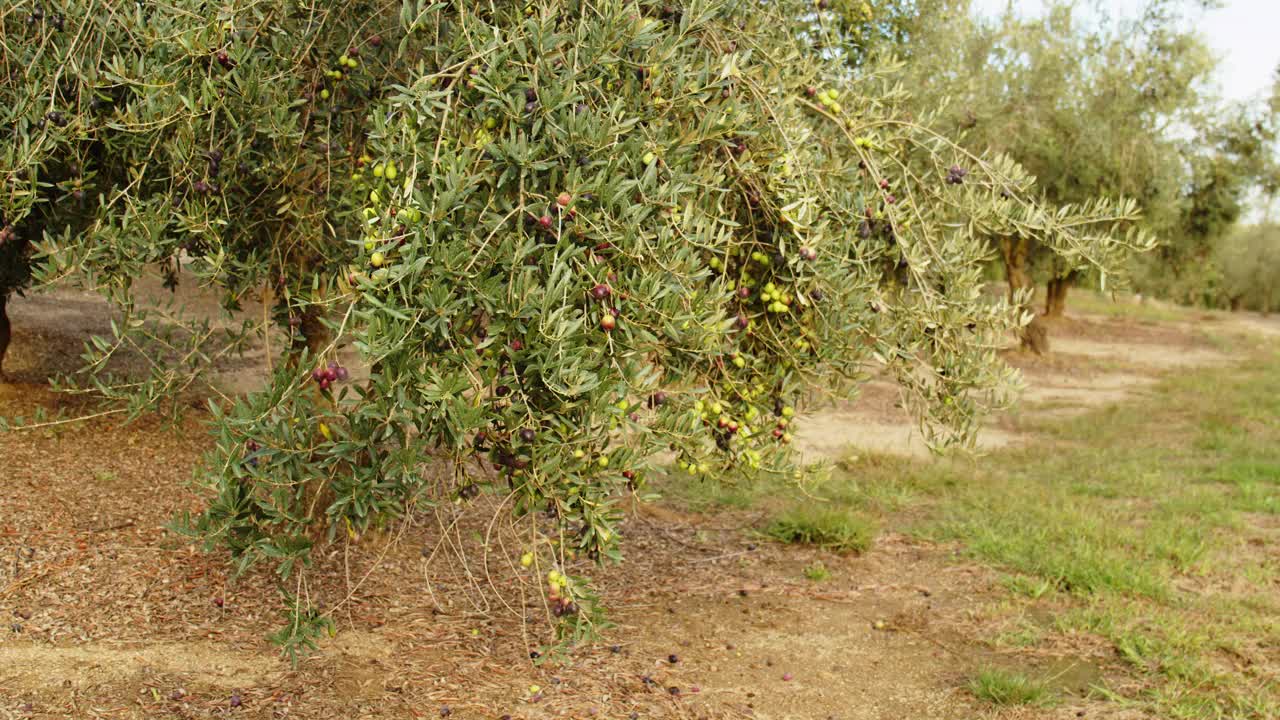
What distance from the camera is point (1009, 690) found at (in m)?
4.92

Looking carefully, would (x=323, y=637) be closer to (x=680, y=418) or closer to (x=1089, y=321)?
(x=680, y=418)

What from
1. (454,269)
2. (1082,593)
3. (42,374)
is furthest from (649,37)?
(42,374)

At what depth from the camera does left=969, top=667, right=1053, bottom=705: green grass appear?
489 centimetres

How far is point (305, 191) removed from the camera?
482 cm

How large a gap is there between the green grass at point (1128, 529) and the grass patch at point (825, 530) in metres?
0.01

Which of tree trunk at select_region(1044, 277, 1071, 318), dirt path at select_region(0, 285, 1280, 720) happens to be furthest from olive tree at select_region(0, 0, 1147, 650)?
tree trunk at select_region(1044, 277, 1071, 318)

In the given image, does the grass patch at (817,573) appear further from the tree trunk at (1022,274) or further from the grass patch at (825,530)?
the tree trunk at (1022,274)

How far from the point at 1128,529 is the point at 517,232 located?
602cm

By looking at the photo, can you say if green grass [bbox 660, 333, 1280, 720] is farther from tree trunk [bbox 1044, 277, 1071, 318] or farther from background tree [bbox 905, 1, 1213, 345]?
tree trunk [bbox 1044, 277, 1071, 318]

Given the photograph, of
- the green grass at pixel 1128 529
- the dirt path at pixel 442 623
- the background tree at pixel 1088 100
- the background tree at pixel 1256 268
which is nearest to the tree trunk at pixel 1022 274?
the background tree at pixel 1088 100

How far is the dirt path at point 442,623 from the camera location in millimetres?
4566

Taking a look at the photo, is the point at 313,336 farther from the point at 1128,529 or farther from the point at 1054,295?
the point at 1054,295

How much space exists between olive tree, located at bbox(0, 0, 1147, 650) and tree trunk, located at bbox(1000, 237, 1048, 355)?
13.9m

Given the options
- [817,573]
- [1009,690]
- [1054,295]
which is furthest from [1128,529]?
[1054,295]
